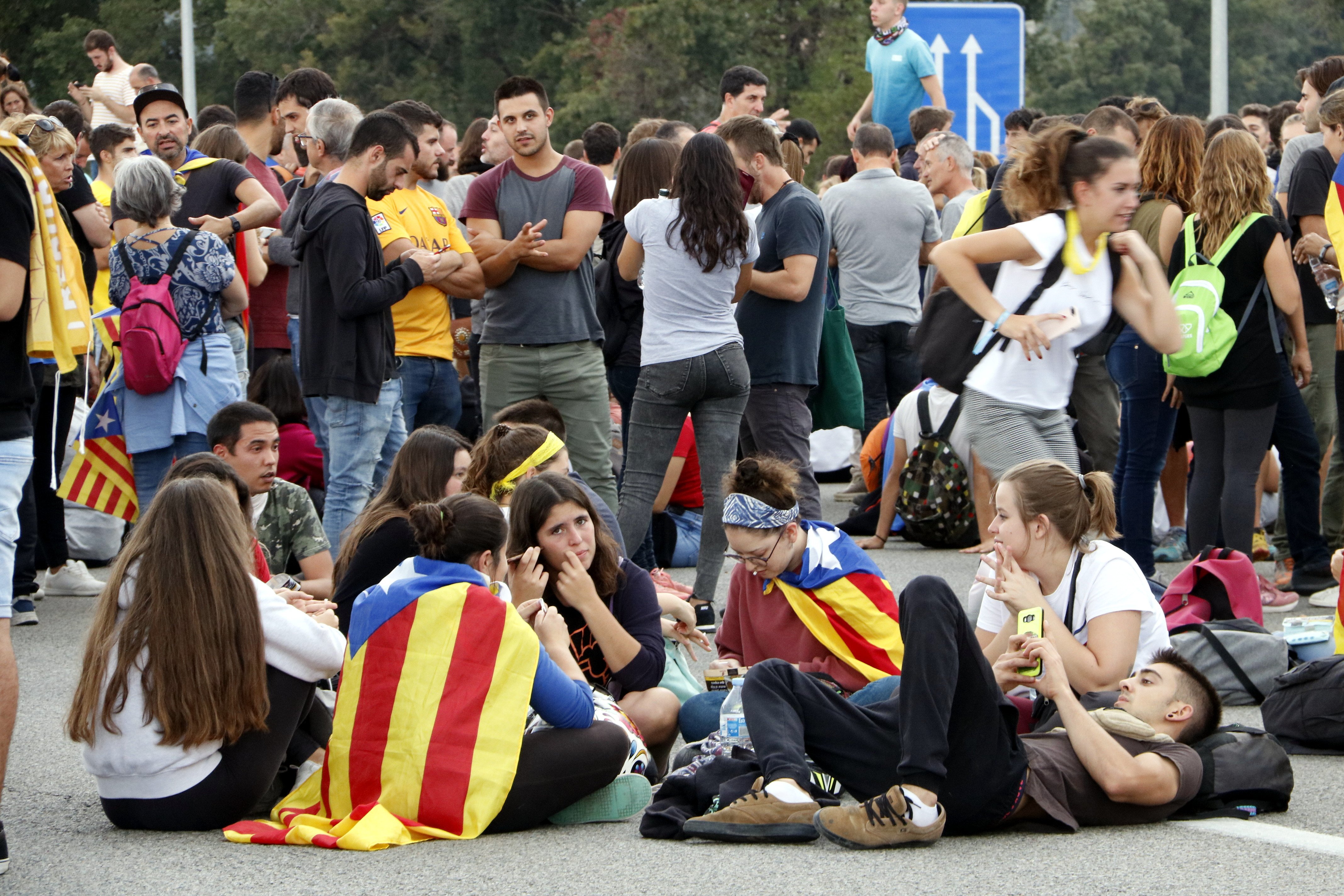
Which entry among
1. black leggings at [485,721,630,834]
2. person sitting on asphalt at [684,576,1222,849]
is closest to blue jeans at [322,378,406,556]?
black leggings at [485,721,630,834]

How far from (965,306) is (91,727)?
2962mm

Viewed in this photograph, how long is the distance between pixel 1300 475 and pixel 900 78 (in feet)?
20.0

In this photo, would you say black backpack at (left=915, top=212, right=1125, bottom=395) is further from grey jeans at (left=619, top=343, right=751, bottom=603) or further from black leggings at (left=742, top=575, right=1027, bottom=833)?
grey jeans at (left=619, top=343, right=751, bottom=603)

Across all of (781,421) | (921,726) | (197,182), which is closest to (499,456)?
(781,421)

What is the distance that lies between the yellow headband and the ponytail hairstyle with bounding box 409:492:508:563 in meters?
1.34

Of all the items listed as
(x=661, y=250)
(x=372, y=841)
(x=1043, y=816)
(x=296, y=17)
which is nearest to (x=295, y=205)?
(x=661, y=250)

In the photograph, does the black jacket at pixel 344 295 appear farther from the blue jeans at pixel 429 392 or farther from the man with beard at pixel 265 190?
the man with beard at pixel 265 190

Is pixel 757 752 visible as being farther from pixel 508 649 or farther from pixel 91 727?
pixel 91 727

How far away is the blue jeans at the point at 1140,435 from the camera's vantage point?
300 inches

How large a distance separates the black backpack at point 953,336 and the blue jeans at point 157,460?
3651 millimetres

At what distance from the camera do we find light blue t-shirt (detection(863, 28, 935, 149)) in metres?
12.8

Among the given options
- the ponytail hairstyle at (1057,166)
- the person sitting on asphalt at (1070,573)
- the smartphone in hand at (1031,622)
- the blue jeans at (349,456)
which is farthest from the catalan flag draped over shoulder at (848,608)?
the blue jeans at (349,456)

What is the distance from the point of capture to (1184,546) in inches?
345

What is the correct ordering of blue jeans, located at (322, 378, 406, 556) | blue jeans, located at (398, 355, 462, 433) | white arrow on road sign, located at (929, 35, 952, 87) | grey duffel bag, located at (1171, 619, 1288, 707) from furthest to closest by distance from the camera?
white arrow on road sign, located at (929, 35, 952, 87)
blue jeans, located at (398, 355, 462, 433)
blue jeans, located at (322, 378, 406, 556)
grey duffel bag, located at (1171, 619, 1288, 707)
